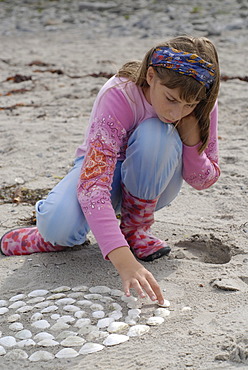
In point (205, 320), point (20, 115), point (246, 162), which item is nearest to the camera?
point (205, 320)

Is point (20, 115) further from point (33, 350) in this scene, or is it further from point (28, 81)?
point (33, 350)

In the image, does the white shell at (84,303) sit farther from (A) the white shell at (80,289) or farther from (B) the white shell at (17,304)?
(B) the white shell at (17,304)

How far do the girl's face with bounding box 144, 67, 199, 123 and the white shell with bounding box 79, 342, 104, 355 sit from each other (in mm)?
974

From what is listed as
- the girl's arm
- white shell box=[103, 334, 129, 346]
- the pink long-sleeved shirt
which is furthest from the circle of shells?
the girl's arm

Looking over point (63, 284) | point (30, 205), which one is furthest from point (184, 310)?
point (30, 205)

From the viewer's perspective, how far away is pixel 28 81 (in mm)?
6363

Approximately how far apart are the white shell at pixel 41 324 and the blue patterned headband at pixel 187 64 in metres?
1.12

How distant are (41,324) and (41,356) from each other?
0.65 ft

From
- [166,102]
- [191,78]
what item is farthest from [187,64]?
[166,102]

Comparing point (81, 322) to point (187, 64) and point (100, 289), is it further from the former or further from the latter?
point (187, 64)

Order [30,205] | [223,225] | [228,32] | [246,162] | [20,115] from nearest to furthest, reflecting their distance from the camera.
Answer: [223,225]
[30,205]
[246,162]
[20,115]
[228,32]

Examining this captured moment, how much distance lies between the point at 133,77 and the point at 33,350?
1.26m

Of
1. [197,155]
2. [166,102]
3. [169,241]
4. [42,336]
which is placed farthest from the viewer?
[169,241]

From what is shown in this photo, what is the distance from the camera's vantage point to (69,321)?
93.6 inches
